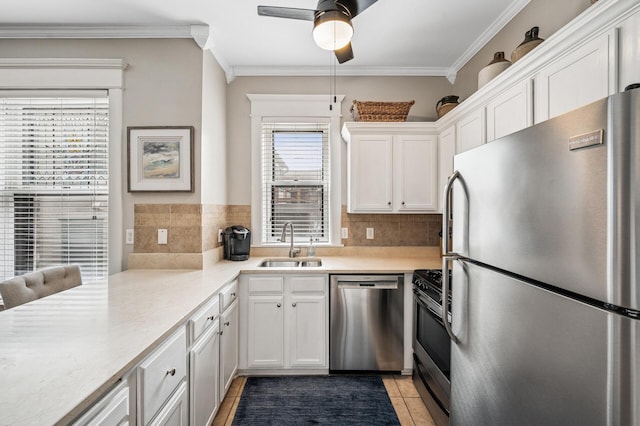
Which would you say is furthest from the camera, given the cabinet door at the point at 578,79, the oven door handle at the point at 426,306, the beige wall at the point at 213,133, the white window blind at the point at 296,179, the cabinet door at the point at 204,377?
the white window blind at the point at 296,179

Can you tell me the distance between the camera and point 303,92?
315 cm

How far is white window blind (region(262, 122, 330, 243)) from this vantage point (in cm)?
320

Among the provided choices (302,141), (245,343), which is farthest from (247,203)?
(245,343)

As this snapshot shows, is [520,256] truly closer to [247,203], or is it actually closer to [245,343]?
[245,343]

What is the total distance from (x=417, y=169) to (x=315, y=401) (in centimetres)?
208

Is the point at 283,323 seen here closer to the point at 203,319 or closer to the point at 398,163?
the point at 203,319

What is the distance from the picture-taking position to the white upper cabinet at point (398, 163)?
2.84 meters

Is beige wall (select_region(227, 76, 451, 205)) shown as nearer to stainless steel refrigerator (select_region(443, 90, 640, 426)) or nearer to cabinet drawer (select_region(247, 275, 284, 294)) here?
cabinet drawer (select_region(247, 275, 284, 294))

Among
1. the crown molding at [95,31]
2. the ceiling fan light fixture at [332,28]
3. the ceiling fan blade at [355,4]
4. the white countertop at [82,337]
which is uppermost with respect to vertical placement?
the crown molding at [95,31]

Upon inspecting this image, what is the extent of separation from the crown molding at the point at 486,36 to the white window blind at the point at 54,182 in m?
3.13

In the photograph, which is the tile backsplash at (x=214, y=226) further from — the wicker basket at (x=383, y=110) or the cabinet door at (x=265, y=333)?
the wicker basket at (x=383, y=110)

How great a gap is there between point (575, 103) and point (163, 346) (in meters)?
2.00

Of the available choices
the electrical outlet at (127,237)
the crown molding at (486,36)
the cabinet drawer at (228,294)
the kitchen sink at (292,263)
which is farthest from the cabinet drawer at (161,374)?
the crown molding at (486,36)

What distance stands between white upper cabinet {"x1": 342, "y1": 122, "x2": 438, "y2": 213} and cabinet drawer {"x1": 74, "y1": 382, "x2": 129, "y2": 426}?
7.50 ft
